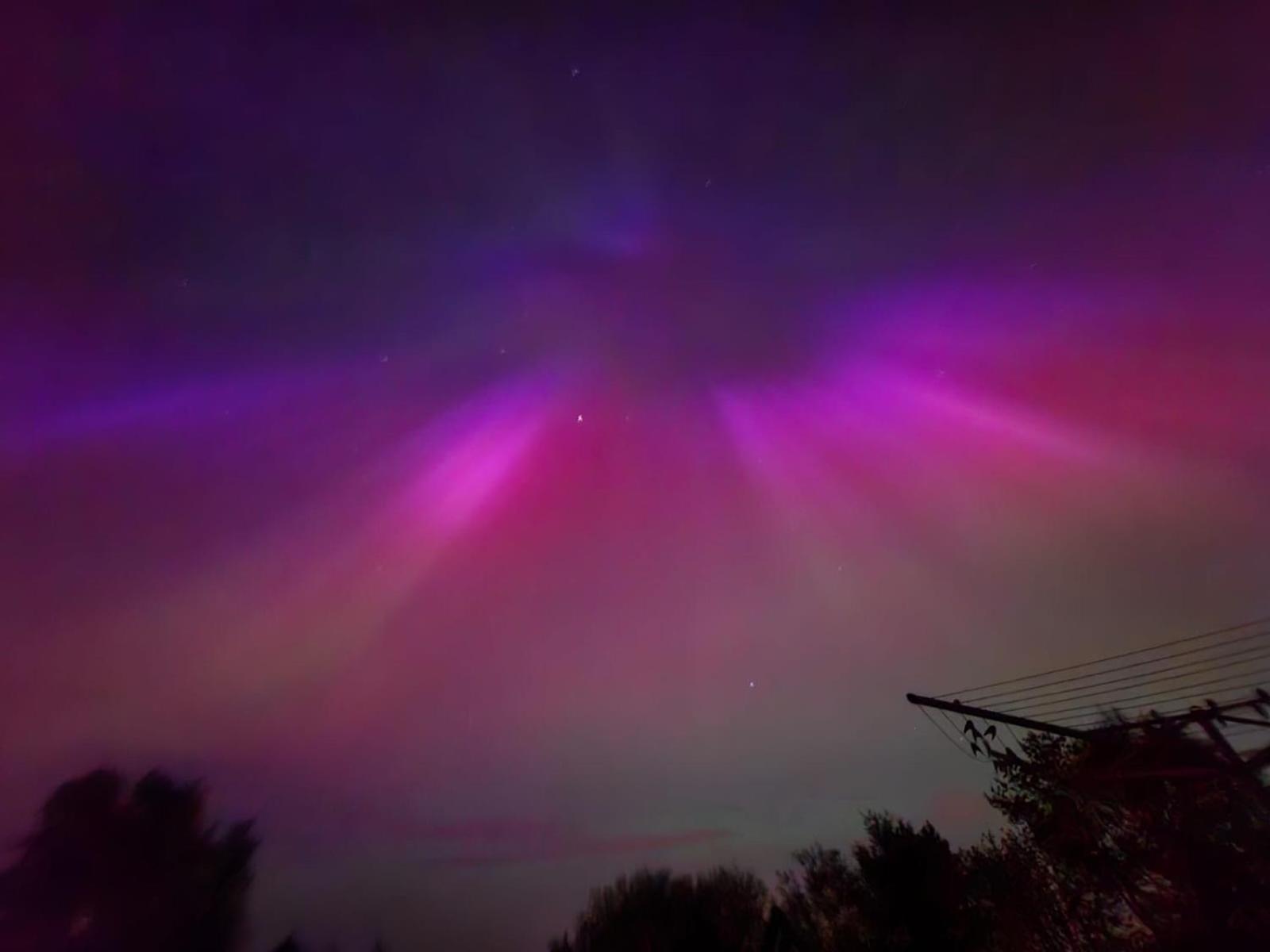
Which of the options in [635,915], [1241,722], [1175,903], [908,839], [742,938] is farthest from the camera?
[635,915]

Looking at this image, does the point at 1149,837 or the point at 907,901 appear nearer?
the point at 1149,837

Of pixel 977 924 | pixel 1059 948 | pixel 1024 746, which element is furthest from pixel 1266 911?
pixel 977 924

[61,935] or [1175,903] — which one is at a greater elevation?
[61,935]

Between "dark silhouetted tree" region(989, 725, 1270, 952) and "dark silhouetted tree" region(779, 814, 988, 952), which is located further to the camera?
"dark silhouetted tree" region(779, 814, 988, 952)

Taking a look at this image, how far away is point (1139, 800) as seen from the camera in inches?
1086

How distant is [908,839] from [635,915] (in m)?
40.0

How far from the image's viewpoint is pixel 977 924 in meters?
43.2

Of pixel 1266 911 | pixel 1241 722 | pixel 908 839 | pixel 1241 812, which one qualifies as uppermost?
pixel 908 839

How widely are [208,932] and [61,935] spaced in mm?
12766

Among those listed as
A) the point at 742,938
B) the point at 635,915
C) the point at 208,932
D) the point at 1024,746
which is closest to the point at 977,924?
the point at 1024,746

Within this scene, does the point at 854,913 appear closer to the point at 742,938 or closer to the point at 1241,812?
the point at 742,938

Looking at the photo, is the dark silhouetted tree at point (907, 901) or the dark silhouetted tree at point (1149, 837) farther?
the dark silhouetted tree at point (907, 901)

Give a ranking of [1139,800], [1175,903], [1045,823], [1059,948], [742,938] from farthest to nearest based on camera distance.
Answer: [742,938] < [1059,948] < [1045,823] < [1139,800] < [1175,903]

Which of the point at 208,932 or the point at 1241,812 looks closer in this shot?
the point at 1241,812
